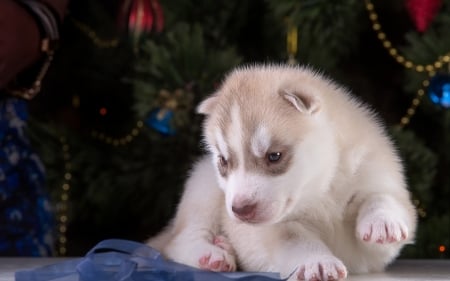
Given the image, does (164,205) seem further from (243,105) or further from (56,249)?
(243,105)

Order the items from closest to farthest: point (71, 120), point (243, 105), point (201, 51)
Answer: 1. point (243, 105)
2. point (201, 51)
3. point (71, 120)

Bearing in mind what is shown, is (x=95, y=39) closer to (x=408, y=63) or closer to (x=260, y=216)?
(x=408, y=63)

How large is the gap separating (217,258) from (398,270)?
331 millimetres

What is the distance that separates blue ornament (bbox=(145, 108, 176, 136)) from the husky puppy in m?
0.45

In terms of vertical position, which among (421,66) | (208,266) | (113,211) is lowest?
(208,266)

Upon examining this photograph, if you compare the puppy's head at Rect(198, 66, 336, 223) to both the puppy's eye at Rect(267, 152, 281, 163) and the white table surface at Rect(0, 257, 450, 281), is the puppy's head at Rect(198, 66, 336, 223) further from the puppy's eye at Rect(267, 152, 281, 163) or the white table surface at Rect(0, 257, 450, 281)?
the white table surface at Rect(0, 257, 450, 281)

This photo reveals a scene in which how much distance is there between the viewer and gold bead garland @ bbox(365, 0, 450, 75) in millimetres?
1881

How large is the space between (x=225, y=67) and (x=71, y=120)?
1.89ft

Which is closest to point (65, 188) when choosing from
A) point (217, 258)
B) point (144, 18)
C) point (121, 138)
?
point (121, 138)

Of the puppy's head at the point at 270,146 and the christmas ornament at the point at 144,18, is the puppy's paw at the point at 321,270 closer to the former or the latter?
the puppy's head at the point at 270,146

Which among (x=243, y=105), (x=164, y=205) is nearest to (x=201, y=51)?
(x=164, y=205)

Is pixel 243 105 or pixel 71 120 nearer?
pixel 243 105

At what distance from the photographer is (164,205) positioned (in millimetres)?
2033

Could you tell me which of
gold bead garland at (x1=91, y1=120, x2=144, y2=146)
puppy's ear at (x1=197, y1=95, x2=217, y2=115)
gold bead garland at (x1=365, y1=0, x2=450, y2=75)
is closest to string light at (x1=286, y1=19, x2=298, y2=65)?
gold bead garland at (x1=365, y1=0, x2=450, y2=75)
